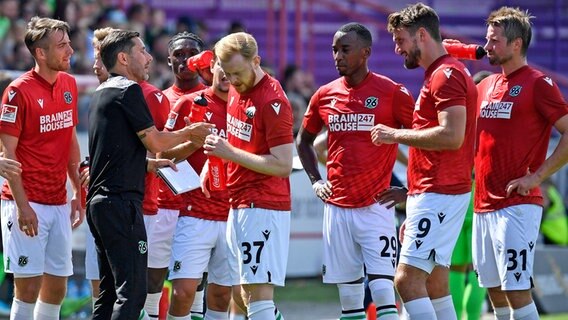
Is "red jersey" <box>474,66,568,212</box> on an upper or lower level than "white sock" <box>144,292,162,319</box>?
upper

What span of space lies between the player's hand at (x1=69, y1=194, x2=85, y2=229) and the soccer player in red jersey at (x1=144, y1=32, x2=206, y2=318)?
1.98 ft

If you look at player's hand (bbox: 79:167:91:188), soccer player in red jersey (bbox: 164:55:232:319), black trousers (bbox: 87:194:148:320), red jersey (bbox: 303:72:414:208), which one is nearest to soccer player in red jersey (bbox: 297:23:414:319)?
red jersey (bbox: 303:72:414:208)

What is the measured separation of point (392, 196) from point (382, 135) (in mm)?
732

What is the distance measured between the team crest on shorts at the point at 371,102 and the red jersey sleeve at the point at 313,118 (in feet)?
1.60

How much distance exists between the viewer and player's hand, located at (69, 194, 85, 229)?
946 centimetres

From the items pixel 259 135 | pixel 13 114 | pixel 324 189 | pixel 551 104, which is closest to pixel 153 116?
pixel 13 114

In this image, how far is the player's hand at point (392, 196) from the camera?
8.77m

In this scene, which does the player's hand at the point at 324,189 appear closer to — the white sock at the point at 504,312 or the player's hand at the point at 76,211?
the white sock at the point at 504,312

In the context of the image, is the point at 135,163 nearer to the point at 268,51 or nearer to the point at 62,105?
the point at 62,105

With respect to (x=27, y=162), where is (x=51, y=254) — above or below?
below

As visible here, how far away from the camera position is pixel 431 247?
27.2 feet

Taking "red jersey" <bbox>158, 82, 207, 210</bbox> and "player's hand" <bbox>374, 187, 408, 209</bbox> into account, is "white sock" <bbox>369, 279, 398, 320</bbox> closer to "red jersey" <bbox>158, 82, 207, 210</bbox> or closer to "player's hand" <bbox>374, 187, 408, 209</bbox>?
"player's hand" <bbox>374, 187, 408, 209</bbox>

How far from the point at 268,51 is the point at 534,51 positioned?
4.98 meters

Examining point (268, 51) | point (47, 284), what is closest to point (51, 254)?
point (47, 284)
